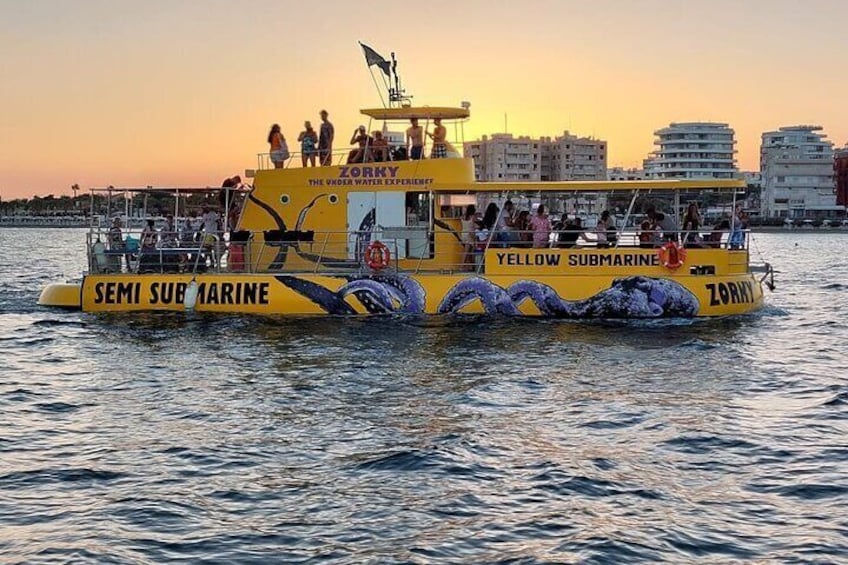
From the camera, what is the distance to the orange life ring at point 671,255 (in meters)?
21.5

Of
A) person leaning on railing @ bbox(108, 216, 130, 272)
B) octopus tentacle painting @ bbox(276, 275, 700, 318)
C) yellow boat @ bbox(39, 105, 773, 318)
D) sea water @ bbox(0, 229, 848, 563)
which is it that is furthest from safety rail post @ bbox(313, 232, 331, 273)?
person leaning on railing @ bbox(108, 216, 130, 272)

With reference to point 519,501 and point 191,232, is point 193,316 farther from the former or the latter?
point 519,501

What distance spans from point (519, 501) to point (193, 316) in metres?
15.1

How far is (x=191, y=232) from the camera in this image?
939 inches

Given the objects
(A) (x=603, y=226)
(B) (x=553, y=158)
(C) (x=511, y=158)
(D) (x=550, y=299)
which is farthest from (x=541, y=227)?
(B) (x=553, y=158)

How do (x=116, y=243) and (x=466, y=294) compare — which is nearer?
(x=466, y=294)

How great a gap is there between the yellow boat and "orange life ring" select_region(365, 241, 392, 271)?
0.03m

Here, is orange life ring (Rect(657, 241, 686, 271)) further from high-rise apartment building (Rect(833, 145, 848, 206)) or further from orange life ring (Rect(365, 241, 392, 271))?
high-rise apartment building (Rect(833, 145, 848, 206))

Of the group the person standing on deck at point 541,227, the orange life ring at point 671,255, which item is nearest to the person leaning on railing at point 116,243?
the person standing on deck at point 541,227

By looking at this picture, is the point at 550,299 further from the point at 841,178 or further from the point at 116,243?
the point at 841,178

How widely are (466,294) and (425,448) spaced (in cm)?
1092

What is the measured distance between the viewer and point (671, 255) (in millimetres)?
21484

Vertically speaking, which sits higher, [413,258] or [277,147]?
[277,147]

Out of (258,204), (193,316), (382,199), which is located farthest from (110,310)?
(382,199)
